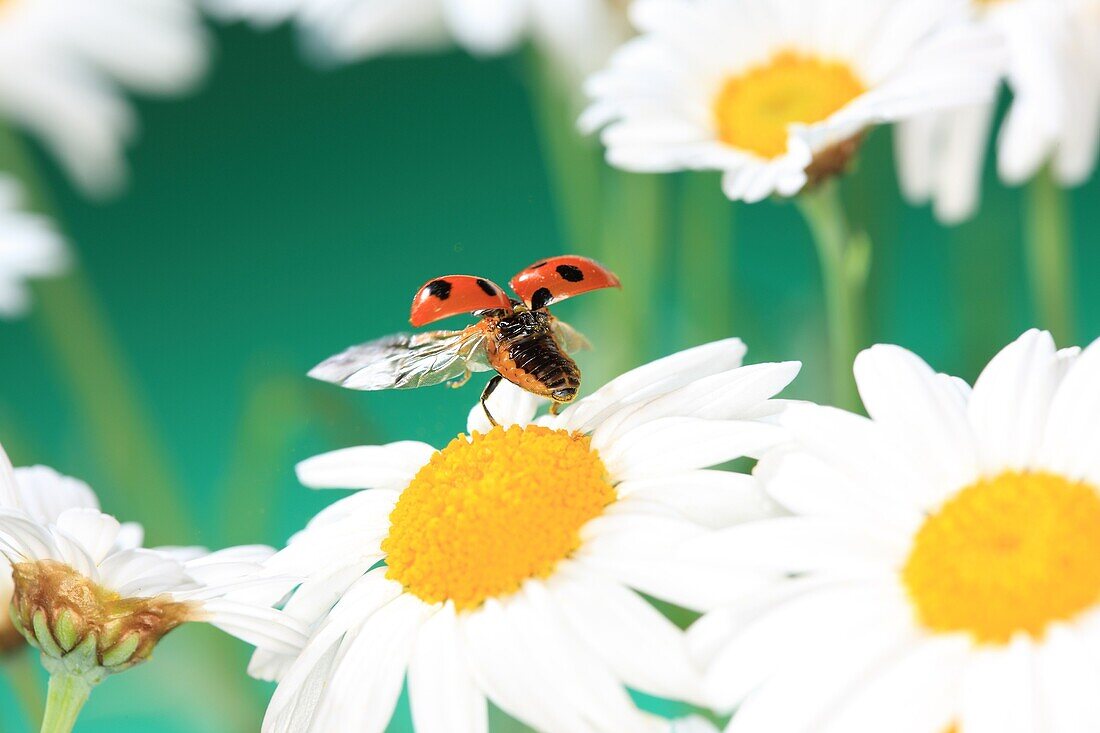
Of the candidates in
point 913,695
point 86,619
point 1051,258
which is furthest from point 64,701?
point 1051,258

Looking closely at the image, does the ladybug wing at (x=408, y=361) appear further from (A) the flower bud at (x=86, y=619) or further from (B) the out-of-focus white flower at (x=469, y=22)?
(B) the out-of-focus white flower at (x=469, y=22)

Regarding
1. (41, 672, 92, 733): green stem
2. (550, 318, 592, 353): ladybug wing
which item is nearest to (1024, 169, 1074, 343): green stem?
(550, 318, 592, 353): ladybug wing

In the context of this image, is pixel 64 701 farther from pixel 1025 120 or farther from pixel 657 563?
pixel 1025 120

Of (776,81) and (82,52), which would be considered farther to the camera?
(82,52)

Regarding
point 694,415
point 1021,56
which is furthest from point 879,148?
point 694,415

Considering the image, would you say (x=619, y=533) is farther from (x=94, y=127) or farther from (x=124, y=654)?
(x=94, y=127)
